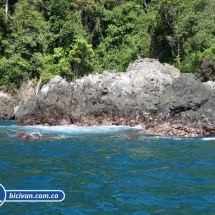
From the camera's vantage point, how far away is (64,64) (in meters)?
34.6

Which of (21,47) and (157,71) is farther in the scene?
(21,47)

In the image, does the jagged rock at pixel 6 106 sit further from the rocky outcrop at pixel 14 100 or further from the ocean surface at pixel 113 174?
the ocean surface at pixel 113 174

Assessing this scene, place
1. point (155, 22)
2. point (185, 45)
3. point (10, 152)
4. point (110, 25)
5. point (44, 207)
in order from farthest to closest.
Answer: point (110, 25), point (155, 22), point (185, 45), point (10, 152), point (44, 207)

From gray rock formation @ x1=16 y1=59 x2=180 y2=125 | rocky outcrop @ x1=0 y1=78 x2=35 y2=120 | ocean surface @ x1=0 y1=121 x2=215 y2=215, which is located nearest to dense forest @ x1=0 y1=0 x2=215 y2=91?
rocky outcrop @ x1=0 y1=78 x2=35 y2=120

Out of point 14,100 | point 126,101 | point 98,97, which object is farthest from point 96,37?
point 126,101

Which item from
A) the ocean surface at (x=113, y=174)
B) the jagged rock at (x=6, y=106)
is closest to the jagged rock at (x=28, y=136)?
the ocean surface at (x=113, y=174)

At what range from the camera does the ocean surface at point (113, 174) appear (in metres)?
7.51

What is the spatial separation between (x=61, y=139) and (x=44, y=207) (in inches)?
411

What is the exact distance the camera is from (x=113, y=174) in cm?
1025

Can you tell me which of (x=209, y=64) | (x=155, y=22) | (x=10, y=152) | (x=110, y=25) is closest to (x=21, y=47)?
(x=110, y=25)

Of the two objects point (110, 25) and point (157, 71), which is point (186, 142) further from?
point (110, 25)

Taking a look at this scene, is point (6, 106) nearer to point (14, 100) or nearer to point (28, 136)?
point (14, 100)

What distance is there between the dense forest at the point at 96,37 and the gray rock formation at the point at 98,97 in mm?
6543

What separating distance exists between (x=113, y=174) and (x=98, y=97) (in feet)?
51.6
